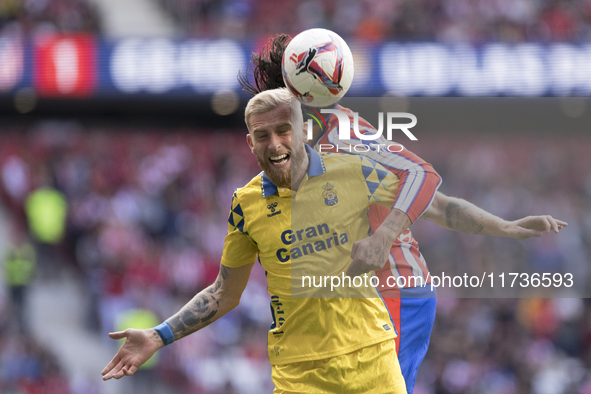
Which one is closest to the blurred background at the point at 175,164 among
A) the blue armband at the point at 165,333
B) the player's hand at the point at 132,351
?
the blue armband at the point at 165,333

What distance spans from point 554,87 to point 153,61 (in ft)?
25.0

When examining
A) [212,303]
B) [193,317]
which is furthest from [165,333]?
[212,303]

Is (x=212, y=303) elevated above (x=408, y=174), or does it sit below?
below

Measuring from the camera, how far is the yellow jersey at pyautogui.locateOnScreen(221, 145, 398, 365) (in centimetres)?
337

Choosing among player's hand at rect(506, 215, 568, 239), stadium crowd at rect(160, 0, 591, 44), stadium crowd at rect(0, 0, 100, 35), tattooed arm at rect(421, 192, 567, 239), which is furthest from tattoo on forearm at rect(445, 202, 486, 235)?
stadium crowd at rect(0, 0, 100, 35)

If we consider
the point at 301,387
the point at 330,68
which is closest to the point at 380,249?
the point at 301,387

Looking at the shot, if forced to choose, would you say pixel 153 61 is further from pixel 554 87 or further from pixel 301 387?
pixel 301 387

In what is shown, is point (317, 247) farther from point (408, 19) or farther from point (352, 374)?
point (408, 19)

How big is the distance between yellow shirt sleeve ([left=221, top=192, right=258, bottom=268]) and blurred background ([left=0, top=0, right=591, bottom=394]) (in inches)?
218

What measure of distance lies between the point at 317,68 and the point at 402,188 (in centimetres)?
81

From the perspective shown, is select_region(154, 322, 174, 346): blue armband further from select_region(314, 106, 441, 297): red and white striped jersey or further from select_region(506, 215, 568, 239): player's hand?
select_region(506, 215, 568, 239): player's hand

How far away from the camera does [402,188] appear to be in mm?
3488

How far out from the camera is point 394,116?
4.44 meters

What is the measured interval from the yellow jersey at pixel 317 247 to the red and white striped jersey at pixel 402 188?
0.24ft
